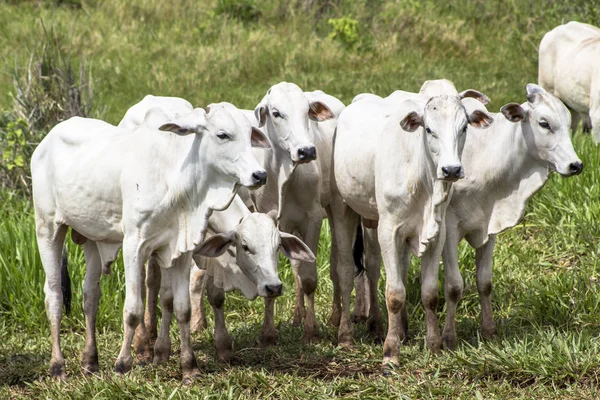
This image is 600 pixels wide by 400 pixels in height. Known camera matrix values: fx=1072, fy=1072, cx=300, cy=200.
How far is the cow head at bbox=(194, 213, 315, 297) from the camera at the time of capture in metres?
5.75

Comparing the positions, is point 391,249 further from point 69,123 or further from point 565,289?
point 69,123

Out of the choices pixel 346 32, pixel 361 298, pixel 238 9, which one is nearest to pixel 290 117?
pixel 361 298

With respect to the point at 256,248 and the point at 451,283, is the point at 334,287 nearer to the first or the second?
the point at 451,283

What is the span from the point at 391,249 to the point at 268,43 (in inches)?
342

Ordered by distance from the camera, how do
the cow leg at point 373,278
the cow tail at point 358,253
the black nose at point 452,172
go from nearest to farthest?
1. the black nose at point 452,172
2. the cow leg at point 373,278
3. the cow tail at point 358,253

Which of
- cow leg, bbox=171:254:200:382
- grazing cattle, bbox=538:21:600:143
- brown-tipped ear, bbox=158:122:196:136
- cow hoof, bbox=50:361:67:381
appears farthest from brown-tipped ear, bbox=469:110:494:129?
grazing cattle, bbox=538:21:600:143

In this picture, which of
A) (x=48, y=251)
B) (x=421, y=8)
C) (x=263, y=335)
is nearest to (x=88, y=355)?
(x=48, y=251)

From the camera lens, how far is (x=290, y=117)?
Result: 643 centimetres

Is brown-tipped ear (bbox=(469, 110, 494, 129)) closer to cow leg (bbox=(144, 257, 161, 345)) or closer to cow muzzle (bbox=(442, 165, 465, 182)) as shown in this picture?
cow muzzle (bbox=(442, 165, 465, 182))

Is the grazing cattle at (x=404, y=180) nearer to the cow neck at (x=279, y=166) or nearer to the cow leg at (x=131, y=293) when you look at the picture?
the cow neck at (x=279, y=166)

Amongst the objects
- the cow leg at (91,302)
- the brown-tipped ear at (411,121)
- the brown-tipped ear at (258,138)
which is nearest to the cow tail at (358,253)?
the brown-tipped ear at (258,138)

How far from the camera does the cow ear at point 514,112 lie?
611 cm

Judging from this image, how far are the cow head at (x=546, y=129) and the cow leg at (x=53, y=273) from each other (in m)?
2.72

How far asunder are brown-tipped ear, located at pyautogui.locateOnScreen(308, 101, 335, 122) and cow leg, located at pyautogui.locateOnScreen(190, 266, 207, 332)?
1184mm
